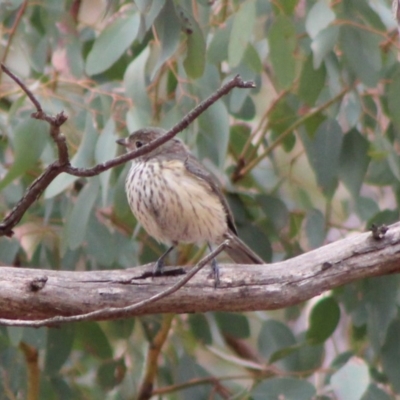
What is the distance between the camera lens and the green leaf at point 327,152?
4.26 m

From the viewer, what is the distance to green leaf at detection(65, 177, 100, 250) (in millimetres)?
3854

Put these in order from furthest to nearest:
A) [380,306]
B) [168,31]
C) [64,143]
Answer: [380,306]
[168,31]
[64,143]

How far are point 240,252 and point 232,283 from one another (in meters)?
0.91

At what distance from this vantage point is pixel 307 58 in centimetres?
408

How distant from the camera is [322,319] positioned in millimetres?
4324

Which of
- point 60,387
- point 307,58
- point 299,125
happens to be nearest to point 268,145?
point 299,125

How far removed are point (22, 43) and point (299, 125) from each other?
1.64m

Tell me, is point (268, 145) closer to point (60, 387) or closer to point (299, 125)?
point (299, 125)

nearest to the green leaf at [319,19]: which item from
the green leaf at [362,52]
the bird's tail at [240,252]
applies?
the green leaf at [362,52]

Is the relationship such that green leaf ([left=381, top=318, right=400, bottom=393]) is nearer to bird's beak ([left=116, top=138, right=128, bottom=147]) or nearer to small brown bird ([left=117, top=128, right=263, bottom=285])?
small brown bird ([left=117, top=128, right=263, bottom=285])

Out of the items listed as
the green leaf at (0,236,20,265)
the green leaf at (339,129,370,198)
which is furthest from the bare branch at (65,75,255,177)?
the green leaf at (0,236,20,265)

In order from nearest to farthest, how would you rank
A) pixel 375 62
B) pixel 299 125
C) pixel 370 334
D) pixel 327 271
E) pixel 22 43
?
pixel 327 271, pixel 375 62, pixel 370 334, pixel 299 125, pixel 22 43

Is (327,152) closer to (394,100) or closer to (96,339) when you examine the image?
(394,100)

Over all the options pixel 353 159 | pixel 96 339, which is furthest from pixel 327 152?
pixel 96 339
